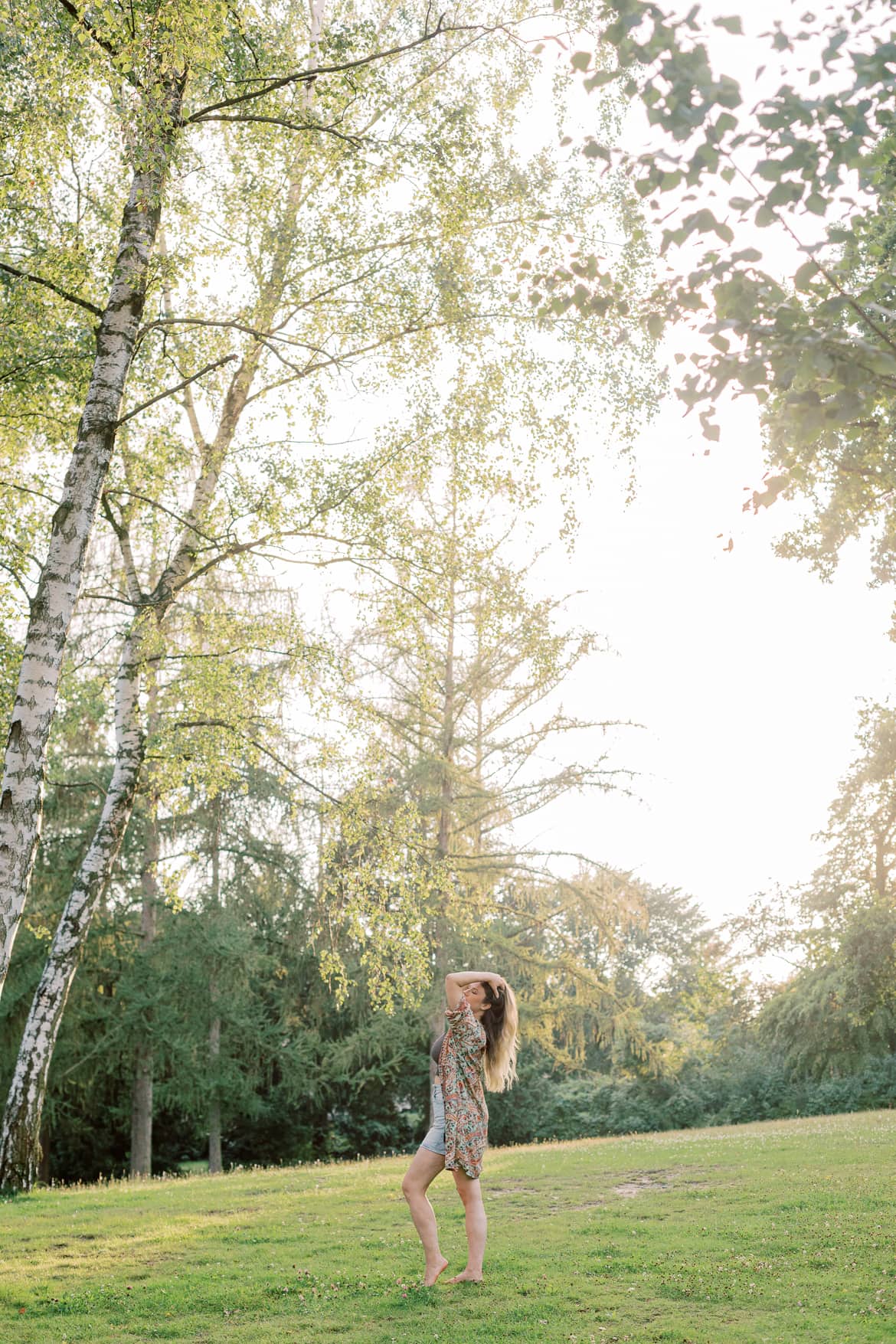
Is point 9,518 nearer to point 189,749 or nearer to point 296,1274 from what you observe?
point 189,749

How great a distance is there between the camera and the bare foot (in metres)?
6.39

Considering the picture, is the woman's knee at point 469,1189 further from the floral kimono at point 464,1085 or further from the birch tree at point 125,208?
the birch tree at point 125,208

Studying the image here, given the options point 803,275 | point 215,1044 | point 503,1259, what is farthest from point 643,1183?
point 215,1044

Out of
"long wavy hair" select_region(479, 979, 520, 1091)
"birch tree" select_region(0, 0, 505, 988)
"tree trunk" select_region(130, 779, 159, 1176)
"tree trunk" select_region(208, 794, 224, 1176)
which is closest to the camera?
"long wavy hair" select_region(479, 979, 520, 1091)

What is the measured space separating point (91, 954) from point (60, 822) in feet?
8.14

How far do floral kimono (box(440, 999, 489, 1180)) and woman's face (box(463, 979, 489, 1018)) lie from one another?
0.06 m

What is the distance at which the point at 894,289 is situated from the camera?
20.5 feet

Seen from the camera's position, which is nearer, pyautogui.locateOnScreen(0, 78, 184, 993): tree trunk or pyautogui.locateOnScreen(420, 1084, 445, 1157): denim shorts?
pyautogui.locateOnScreen(420, 1084, 445, 1157): denim shorts

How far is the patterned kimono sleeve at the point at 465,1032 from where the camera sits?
645 cm

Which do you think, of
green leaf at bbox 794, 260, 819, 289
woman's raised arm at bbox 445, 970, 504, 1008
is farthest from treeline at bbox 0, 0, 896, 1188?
woman's raised arm at bbox 445, 970, 504, 1008

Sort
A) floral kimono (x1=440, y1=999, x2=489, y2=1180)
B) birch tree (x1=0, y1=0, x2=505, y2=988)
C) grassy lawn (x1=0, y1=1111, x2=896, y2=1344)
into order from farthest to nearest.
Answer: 1. birch tree (x1=0, y1=0, x2=505, y2=988)
2. floral kimono (x1=440, y1=999, x2=489, y2=1180)
3. grassy lawn (x1=0, y1=1111, x2=896, y2=1344)

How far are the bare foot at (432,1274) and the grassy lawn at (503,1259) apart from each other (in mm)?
93

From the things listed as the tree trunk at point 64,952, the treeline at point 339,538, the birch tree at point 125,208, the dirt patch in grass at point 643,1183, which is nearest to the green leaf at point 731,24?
the treeline at point 339,538

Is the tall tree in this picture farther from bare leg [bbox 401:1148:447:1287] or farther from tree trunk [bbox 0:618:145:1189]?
bare leg [bbox 401:1148:447:1287]
